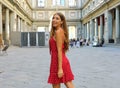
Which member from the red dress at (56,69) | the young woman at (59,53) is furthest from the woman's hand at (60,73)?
the red dress at (56,69)

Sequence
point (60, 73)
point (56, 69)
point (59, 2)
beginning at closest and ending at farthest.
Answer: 1. point (60, 73)
2. point (56, 69)
3. point (59, 2)

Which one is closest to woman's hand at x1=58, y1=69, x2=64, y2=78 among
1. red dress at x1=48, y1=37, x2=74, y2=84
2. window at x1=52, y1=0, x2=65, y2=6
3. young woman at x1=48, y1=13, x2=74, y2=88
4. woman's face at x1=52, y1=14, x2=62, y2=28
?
young woman at x1=48, y1=13, x2=74, y2=88

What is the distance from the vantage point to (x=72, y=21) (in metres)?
77.5

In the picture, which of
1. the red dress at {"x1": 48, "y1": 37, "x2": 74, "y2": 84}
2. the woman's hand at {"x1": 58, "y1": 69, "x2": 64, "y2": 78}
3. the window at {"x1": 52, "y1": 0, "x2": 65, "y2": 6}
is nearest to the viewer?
the woman's hand at {"x1": 58, "y1": 69, "x2": 64, "y2": 78}

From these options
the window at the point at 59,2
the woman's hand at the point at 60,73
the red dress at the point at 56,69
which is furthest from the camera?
the window at the point at 59,2

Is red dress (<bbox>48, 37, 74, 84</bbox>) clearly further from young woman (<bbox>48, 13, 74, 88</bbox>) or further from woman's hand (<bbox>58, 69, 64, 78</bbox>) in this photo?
woman's hand (<bbox>58, 69, 64, 78</bbox>)

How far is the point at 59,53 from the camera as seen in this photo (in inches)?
157

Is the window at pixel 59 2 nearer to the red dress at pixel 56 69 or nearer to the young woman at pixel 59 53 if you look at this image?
the young woman at pixel 59 53

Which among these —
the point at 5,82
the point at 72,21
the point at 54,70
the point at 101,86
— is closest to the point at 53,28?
the point at 54,70

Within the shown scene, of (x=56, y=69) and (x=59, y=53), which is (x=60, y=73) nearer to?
(x=56, y=69)

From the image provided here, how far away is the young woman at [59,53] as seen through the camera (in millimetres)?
3971

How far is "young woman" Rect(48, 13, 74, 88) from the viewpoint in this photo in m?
3.97

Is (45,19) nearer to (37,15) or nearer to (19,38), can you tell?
(37,15)

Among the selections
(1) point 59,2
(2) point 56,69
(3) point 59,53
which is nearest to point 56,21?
(3) point 59,53
